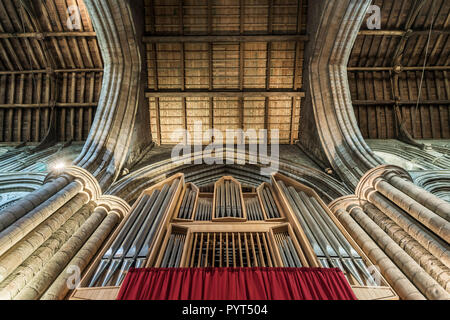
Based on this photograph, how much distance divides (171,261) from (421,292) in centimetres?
460

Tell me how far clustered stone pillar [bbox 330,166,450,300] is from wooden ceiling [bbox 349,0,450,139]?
8.02m

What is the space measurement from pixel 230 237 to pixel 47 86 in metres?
13.1

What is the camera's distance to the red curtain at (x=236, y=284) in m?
4.40

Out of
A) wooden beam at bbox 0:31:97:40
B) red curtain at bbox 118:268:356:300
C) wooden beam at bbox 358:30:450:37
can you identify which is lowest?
red curtain at bbox 118:268:356:300

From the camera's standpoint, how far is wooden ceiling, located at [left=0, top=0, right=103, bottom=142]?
1403 cm

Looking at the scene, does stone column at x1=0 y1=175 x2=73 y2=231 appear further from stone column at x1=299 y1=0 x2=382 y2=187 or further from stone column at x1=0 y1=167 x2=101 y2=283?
stone column at x1=299 y1=0 x2=382 y2=187

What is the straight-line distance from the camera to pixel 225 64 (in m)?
13.5

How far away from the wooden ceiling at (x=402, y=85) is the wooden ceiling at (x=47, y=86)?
13330mm

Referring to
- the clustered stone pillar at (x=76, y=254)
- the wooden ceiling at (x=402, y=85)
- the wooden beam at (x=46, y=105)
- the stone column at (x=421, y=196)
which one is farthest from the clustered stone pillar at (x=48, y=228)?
the wooden ceiling at (x=402, y=85)

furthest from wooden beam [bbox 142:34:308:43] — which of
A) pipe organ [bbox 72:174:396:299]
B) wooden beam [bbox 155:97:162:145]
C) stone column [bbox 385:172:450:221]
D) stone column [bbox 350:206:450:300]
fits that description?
stone column [bbox 350:206:450:300]

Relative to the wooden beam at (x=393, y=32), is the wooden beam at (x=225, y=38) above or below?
below

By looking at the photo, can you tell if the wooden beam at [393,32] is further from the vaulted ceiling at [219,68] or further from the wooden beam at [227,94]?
the wooden beam at [227,94]
